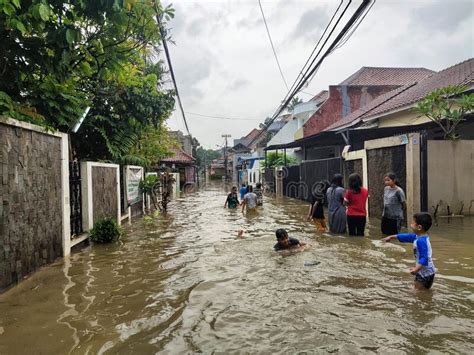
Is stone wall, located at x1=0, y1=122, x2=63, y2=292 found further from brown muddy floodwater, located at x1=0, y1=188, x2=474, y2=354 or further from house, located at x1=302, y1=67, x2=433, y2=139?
house, located at x1=302, y1=67, x2=433, y2=139

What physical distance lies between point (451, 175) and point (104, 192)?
31.1 feet

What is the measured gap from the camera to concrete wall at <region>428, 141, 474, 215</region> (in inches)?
424

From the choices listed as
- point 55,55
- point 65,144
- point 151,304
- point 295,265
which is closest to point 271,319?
point 151,304

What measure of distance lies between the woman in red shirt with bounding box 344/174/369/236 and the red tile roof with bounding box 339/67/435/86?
24.6m

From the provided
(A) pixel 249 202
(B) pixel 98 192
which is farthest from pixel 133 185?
(B) pixel 98 192

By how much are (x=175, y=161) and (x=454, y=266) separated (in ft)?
104

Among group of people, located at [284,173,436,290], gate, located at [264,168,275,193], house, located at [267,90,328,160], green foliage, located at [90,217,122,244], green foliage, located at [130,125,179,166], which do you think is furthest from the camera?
house, located at [267,90,328,160]

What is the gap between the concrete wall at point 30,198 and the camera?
17.6ft

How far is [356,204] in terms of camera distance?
8461 mm

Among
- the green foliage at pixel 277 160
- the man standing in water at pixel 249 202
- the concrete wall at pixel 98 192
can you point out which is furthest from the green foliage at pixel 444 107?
the green foliage at pixel 277 160

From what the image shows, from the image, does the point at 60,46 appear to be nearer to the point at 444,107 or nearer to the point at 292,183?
the point at 444,107

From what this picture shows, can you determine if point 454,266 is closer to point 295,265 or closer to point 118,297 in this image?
point 295,265

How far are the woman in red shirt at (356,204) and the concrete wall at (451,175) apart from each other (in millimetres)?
3378

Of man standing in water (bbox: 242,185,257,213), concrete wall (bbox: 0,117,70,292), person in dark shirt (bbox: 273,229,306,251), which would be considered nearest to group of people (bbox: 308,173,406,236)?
person in dark shirt (bbox: 273,229,306,251)
